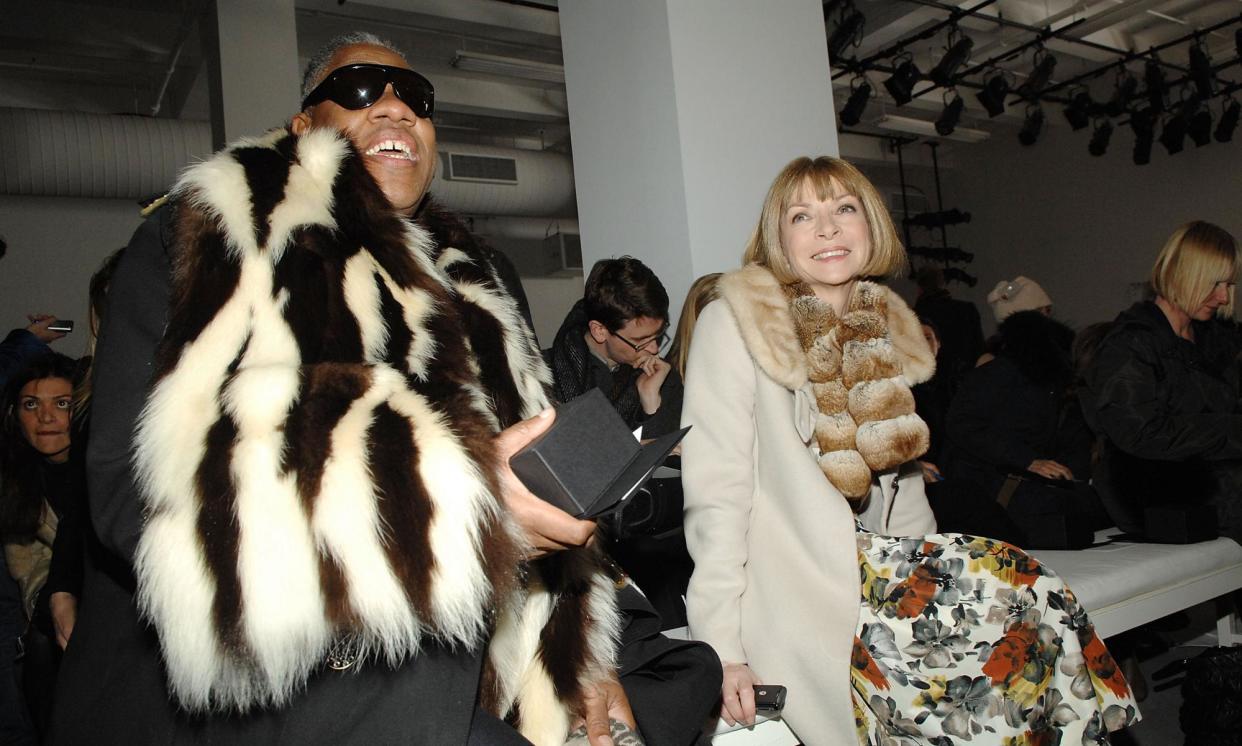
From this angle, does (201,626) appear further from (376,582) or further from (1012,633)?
(1012,633)

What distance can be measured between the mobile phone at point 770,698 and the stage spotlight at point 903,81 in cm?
703

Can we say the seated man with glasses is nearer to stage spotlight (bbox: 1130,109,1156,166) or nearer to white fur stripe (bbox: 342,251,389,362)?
white fur stripe (bbox: 342,251,389,362)

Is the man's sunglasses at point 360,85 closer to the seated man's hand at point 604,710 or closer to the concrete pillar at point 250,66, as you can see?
the seated man's hand at point 604,710

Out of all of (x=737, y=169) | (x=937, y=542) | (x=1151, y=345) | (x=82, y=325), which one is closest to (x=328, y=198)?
(x=937, y=542)

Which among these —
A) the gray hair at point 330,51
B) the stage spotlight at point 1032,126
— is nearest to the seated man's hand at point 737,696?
the gray hair at point 330,51

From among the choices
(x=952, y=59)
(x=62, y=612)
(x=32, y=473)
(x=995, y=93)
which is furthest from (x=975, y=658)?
(x=995, y=93)

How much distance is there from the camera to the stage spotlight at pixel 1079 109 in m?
9.41

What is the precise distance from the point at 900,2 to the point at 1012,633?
720 cm

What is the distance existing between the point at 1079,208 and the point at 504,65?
7.88m

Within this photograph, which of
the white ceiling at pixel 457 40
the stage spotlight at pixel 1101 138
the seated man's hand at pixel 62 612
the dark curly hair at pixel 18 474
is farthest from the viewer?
the stage spotlight at pixel 1101 138

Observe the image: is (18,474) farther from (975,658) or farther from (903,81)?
(903,81)

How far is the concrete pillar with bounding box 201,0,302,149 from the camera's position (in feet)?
18.0

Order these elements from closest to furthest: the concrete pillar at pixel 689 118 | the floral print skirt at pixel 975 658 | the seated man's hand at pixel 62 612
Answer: the floral print skirt at pixel 975 658, the seated man's hand at pixel 62 612, the concrete pillar at pixel 689 118

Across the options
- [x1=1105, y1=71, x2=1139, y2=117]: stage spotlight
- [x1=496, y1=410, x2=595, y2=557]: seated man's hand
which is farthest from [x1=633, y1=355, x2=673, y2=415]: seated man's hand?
[x1=1105, y1=71, x2=1139, y2=117]: stage spotlight
